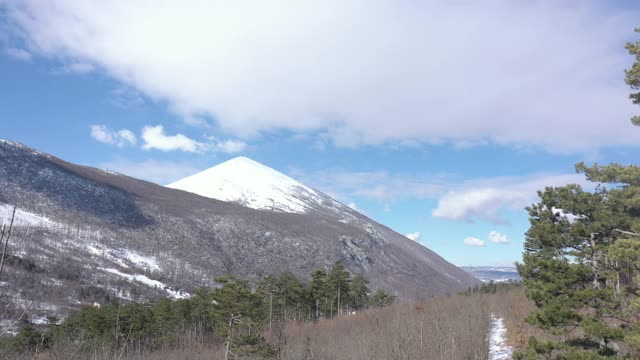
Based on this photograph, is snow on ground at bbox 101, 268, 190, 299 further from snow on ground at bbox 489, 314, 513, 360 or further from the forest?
snow on ground at bbox 489, 314, 513, 360

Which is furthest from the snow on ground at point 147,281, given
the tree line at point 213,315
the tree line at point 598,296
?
the tree line at point 598,296

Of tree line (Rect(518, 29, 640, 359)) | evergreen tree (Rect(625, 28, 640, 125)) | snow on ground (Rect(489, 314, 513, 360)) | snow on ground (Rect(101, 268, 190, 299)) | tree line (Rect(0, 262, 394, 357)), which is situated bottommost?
snow on ground (Rect(101, 268, 190, 299))

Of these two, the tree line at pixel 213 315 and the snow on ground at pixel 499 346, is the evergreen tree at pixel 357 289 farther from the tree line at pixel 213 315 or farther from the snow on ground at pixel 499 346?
the snow on ground at pixel 499 346

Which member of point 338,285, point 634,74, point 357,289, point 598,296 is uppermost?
point 634,74

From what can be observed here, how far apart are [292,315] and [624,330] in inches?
1991

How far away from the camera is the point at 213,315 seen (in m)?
36.7

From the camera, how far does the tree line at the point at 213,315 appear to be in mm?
31906

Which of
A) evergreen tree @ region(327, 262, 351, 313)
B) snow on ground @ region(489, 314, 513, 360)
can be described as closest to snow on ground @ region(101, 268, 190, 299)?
evergreen tree @ region(327, 262, 351, 313)

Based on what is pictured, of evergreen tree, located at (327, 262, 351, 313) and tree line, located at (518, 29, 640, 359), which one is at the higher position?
tree line, located at (518, 29, 640, 359)

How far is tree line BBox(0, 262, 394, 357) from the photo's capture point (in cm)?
3191

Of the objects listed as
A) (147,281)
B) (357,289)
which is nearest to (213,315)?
(357,289)

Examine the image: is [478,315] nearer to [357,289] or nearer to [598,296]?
[598,296]

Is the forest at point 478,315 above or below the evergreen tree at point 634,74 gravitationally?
below

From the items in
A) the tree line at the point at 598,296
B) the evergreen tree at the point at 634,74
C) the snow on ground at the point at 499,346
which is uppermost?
the evergreen tree at the point at 634,74
